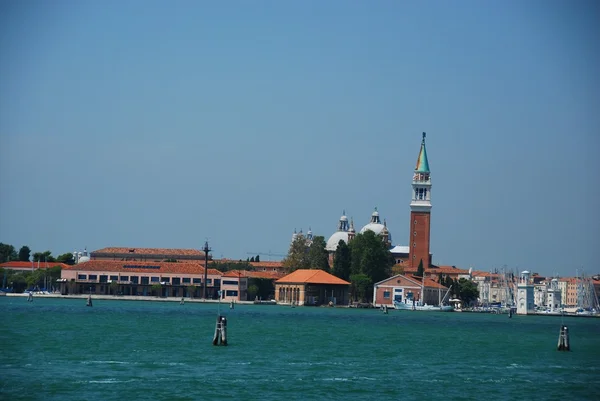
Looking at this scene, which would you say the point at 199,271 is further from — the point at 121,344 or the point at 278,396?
the point at 278,396

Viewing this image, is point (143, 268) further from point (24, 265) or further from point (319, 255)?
point (24, 265)

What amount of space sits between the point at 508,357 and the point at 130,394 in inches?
786

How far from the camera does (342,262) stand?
125938mm

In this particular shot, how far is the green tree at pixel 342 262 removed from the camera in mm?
125500

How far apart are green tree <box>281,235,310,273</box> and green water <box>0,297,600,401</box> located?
79613mm

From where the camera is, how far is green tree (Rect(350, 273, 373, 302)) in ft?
397

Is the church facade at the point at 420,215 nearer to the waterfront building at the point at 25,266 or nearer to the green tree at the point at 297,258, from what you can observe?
the green tree at the point at 297,258

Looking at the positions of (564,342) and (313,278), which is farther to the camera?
(313,278)

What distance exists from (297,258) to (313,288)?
45.9 feet

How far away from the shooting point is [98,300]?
405 ft

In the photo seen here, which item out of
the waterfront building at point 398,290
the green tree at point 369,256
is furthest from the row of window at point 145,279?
the waterfront building at point 398,290

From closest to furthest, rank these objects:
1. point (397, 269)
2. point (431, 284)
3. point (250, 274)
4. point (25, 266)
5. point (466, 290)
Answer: point (431, 284), point (466, 290), point (250, 274), point (397, 269), point (25, 266)

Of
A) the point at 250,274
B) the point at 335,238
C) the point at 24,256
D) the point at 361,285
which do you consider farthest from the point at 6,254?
the point at 361,285

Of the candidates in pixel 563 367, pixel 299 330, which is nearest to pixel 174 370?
pixel 563 367
